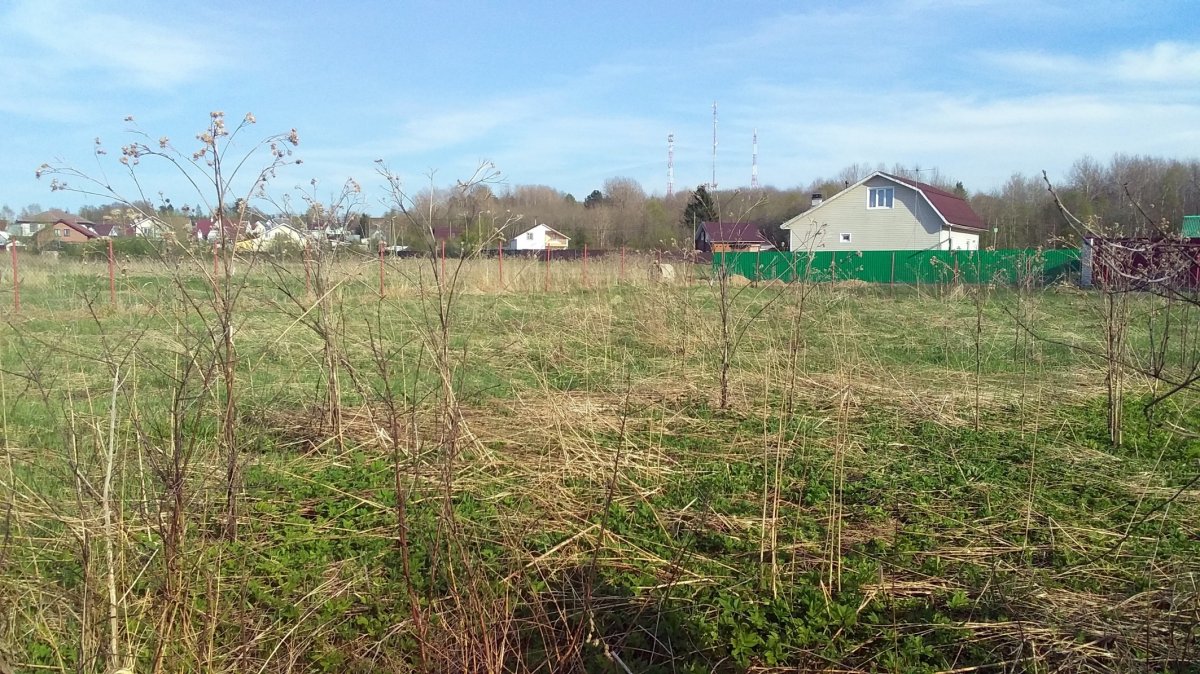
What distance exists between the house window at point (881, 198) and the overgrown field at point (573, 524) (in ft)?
94.9

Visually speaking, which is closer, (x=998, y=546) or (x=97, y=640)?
(x=97, y=640)

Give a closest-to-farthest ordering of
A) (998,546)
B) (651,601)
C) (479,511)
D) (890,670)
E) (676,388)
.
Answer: (890,670) < (651,601) < (998,546) < (479,511) < (676,388)

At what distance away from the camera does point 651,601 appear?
2.68 meters

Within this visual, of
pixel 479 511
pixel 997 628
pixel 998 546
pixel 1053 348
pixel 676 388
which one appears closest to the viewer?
pixel 997 628

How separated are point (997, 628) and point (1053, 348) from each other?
736 cm

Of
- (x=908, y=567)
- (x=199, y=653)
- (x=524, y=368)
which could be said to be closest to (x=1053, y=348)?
(x=524, y=368)

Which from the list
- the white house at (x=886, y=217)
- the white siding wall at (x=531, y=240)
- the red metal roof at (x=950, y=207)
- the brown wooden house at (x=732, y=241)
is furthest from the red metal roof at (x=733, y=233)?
the white siding wall at (x=531, y=240)

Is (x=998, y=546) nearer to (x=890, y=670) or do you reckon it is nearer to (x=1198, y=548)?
(x=1198, y=548)

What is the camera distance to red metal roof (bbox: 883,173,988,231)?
104ft

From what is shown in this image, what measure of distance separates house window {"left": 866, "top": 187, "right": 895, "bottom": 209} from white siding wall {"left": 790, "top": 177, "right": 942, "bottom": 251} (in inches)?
6.0

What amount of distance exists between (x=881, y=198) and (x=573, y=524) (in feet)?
110

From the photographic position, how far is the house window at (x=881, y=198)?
3297 centimetres

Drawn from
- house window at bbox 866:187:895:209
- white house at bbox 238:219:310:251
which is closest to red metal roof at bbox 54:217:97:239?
white house at bbox 238:219:310:251

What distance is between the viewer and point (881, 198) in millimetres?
33250
